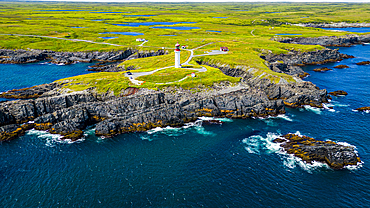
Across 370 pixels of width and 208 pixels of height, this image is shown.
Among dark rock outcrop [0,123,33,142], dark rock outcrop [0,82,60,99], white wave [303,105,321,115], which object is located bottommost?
dark rock outcrop [0,123,33,142]

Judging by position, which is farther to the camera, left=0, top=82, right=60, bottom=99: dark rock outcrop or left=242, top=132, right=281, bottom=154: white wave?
left=0, top=82, right=60, bottom=99: dark rock outcrop

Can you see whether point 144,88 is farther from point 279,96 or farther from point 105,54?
point 105,54

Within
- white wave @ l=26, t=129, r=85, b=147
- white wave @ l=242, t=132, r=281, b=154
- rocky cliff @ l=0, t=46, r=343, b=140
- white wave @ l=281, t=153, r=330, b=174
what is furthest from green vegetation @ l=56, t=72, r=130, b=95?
white wave @ l=281, t=153, r=330, b=174

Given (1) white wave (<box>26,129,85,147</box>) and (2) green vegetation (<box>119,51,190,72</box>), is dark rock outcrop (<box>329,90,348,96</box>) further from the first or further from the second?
(1) white wave (<box>26,129,85,147</box>)

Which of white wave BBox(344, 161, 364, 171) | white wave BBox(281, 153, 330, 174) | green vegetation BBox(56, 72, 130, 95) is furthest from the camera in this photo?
green vegetation BBox(56, 72, 130, 95)

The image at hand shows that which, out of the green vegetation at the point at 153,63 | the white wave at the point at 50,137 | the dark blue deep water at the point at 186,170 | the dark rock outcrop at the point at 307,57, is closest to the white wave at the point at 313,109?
the dark blue deep water at the point at 186,170

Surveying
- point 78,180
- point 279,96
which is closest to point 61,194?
point 78,180

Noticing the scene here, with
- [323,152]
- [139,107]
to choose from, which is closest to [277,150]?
[323,152]

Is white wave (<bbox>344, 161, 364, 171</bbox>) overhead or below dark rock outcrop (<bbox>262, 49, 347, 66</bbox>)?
below
